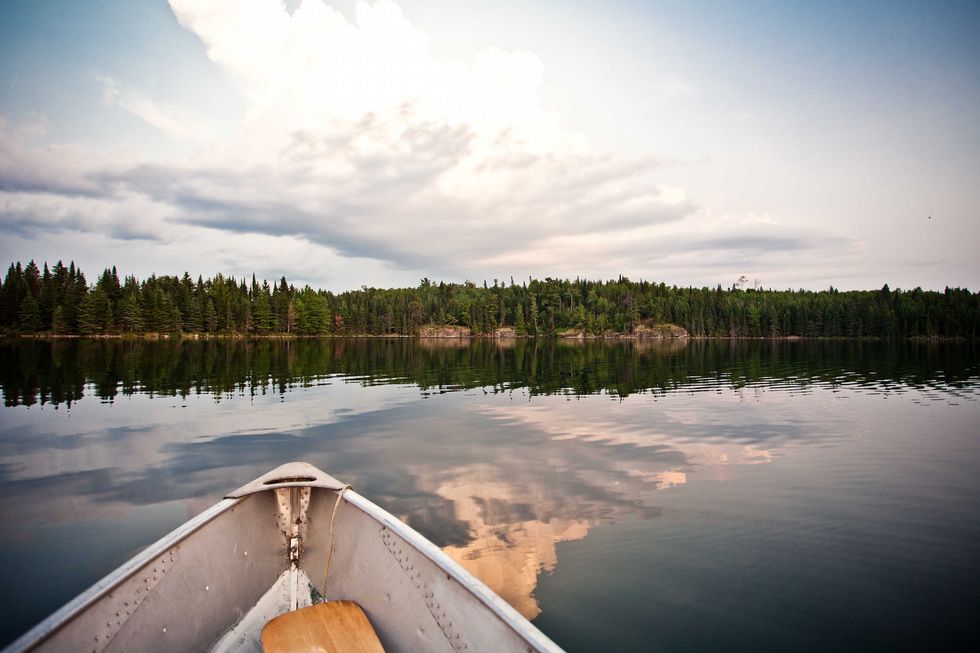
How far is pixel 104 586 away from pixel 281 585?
2682mm

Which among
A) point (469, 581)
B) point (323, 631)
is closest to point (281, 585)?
point (323, 631)

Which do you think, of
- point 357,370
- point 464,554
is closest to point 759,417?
point 464,554

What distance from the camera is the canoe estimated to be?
452 cm

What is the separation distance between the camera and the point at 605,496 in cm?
1364

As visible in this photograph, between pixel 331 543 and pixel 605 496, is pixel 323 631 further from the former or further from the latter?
pixel 605 496

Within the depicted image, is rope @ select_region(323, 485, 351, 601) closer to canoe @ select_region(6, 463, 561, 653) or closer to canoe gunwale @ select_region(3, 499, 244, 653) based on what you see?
canoe @ select_region(6, 463, 561, 653)

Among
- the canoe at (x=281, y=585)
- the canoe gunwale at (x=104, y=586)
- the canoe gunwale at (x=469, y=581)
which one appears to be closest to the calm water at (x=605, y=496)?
the canoe at (x=281, y=585)

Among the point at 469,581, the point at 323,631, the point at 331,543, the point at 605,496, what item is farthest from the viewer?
the point at 605,496

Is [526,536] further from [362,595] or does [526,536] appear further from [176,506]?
[176,506]

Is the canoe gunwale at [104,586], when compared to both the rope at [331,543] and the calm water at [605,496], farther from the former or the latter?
the calm water at [605,496]

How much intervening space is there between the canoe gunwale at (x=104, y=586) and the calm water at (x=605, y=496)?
15.7ft

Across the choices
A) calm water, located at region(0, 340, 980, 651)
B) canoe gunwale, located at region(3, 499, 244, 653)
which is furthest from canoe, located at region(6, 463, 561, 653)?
calm water, located at region(0, 340, 980, 651)

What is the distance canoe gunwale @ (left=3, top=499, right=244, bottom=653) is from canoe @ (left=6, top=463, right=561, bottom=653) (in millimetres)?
12

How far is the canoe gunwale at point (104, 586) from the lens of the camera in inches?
150
